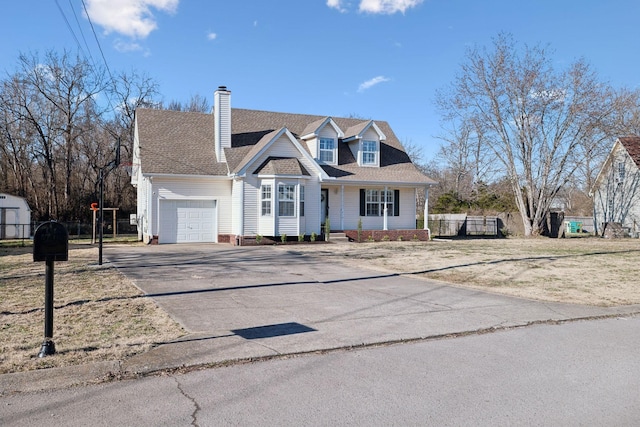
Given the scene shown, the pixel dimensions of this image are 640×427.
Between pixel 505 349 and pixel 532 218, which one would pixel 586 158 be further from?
pixel 505 349

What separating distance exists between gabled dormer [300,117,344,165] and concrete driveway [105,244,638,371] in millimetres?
13792

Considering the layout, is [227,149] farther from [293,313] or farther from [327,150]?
[293,313]

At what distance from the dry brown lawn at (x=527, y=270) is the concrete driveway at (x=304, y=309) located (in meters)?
0.96

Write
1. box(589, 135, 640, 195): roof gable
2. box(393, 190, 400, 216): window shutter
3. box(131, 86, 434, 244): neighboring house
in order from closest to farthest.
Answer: box(131, 86, 434, 244): neighboring house < box(393, 190, 400, 216): window shutter < box(589, 135, 640, 195): roof gable

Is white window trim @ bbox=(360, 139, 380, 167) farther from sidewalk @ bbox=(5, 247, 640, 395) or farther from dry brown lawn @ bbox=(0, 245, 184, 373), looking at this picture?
dry brown lawn @ bbox=(0, 245, 184, 373)

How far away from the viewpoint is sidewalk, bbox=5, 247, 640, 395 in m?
5.49

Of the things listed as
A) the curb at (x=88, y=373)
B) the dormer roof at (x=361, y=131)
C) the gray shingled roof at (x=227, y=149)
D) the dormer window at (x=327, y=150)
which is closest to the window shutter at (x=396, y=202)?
the gray shingled roof at (x=227, y=149)

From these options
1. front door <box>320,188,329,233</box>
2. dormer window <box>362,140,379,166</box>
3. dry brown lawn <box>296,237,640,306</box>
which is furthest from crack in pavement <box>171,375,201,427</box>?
dormer window <box>362,140,379,166</box>

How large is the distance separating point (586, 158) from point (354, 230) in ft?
57.6

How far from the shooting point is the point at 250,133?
2773 centimetres

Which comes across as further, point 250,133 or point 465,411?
point 250,133

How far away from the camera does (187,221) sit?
24562 mm

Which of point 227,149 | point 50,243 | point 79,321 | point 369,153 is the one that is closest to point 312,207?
point 227,149

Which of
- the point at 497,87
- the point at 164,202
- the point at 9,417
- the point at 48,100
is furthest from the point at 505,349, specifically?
the point at 48,100
